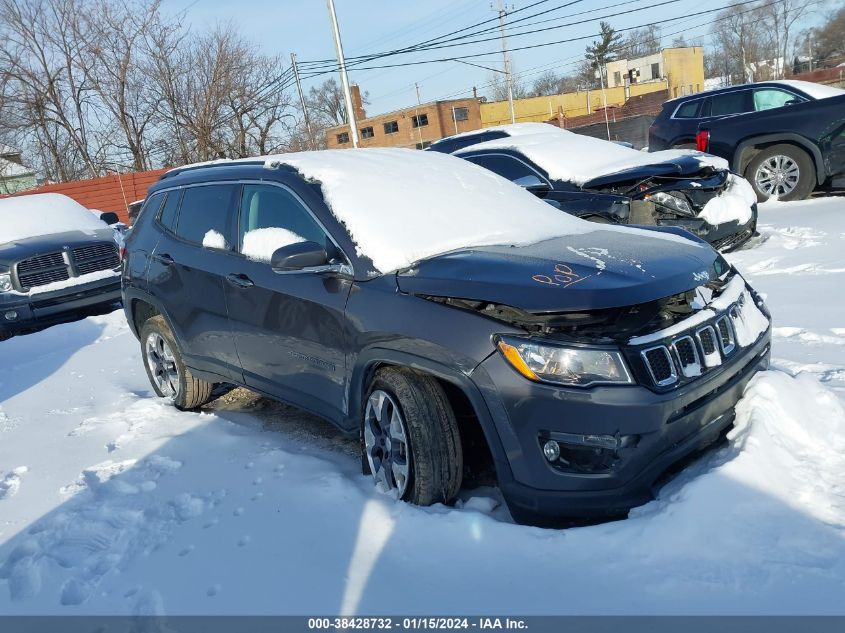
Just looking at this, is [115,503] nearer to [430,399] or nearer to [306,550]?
[306,550]

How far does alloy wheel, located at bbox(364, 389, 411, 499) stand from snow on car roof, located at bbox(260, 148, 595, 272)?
63 cm

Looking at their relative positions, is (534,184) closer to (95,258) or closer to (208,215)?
(208,215)

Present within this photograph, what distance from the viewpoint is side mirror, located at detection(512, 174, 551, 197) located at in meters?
6.65

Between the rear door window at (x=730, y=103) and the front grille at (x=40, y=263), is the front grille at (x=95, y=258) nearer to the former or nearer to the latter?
the front grille at (x=40, y=263)

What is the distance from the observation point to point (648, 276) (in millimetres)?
2689

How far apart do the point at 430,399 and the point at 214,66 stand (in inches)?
990

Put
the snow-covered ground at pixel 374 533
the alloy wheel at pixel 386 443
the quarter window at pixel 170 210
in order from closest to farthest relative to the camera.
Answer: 1. the snow-covered ground at pixel 374 533
2. the alloy wheel at pixel 386 443
3. the quarter window at pixel 170 210

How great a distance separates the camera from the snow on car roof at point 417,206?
3281 millimetres

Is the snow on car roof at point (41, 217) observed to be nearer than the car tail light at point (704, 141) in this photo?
Yes

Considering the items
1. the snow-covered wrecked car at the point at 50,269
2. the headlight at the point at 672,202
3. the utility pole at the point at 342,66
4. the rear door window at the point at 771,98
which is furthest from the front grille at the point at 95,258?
the utility pole at the point at 342,66

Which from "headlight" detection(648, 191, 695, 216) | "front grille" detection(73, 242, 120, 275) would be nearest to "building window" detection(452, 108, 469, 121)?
"front grille" detection(73, 242, 120, 275)

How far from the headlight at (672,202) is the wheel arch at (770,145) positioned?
10.8 feet

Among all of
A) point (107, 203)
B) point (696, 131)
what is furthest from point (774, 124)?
point (107, 203)
